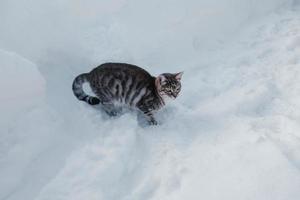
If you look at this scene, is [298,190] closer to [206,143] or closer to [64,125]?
[206,143]

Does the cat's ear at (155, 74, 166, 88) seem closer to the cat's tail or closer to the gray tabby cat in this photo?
the gray tabby cat

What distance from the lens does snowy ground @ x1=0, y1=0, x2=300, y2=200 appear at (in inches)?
141

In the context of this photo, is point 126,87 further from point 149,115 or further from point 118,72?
point 149,115

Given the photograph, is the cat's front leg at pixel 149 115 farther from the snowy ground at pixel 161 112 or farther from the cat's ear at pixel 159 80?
the cat's ear at pixel 159 80

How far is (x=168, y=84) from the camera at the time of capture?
14.4 ft

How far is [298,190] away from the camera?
131 inches

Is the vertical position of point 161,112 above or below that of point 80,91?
below

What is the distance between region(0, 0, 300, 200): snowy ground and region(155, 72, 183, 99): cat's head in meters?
0.35

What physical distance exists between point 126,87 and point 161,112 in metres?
0.53

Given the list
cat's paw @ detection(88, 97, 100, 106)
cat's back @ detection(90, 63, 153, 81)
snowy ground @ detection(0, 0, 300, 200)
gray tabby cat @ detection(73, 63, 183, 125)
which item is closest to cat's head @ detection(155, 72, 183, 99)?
gray tabby cat @ detection(73, 63, 183, 125)

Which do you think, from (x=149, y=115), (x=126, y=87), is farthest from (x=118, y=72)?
(x=149, y=115)

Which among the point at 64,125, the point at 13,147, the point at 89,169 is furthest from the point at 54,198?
the point at 64,125

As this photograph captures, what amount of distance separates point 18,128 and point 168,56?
2323mm

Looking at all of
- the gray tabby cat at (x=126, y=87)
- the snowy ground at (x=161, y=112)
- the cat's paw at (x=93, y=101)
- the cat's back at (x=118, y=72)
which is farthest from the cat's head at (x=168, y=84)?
the cat's paw at (x=93, y=101)
